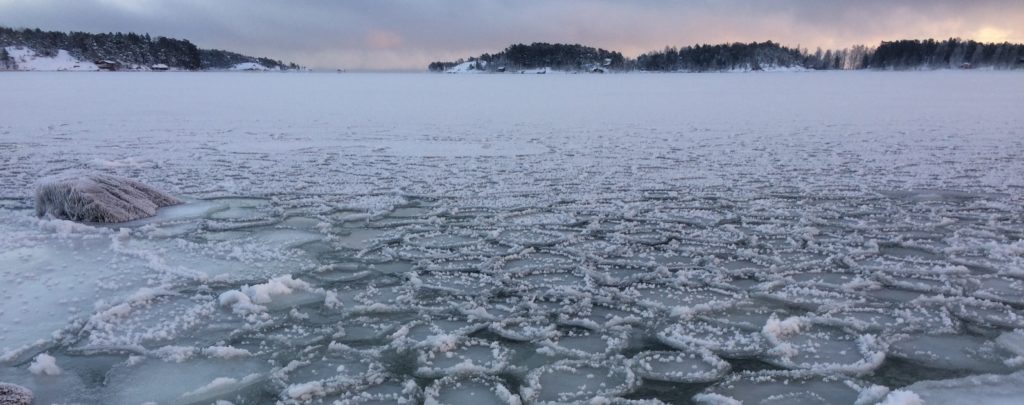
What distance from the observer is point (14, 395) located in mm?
2439

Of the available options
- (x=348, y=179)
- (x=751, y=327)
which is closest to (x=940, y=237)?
(x=751, y=327)

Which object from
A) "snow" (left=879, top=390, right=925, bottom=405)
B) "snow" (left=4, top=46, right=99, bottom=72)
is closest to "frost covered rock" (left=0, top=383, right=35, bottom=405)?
"snow" (left=879, top=390, right=925, bottom=405)

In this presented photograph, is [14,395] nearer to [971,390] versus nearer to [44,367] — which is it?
[44,367]

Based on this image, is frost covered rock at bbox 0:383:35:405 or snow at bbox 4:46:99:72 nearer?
frost covered rock at bbox 0:383:35:405

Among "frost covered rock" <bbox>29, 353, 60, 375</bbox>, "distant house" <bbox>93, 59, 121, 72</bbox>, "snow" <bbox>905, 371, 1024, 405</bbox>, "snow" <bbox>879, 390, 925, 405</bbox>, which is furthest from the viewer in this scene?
"distant house" <bbox>93, 59, 121, 72</bbox>

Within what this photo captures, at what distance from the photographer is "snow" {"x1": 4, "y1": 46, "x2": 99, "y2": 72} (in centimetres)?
7962

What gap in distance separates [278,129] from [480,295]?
1062 cm

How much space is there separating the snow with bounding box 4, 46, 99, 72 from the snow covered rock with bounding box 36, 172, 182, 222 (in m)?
88.7

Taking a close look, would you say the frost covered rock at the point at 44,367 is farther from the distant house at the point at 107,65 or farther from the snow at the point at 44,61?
the distant house at the point at 107,65

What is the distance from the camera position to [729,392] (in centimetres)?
256

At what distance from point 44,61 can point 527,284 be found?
102 m

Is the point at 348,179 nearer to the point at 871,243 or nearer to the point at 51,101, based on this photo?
the point at 871,243

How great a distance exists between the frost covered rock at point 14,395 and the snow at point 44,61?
92317 millimetres

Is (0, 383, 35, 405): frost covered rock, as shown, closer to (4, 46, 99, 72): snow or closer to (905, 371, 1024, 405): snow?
(905, 371, 1024, 405): snow
